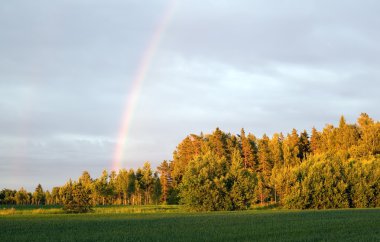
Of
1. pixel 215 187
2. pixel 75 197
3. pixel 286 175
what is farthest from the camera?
pixel 286 175

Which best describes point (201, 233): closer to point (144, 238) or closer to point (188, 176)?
point (144, 238)

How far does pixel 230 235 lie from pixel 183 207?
158 ft

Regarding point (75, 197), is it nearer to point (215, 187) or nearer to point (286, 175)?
point (215, 187)

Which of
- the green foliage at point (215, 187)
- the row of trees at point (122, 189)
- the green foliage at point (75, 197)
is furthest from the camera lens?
the row of trees at point (122, 189)

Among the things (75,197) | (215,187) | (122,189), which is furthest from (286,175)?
(122,189)

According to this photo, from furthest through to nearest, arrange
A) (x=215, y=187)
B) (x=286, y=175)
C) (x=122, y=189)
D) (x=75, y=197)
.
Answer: (x=122, y=189) < (x=286, y=175) < (x=215, y=187) < (x=75, y=197)

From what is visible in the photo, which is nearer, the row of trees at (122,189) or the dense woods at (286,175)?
the dense woods at (286,175)

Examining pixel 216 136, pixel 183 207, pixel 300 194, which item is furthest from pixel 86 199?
pixel 216 136

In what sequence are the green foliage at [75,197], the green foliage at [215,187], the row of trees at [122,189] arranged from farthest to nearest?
1. the row of trees at [122,189]
2. the green foliage at [215,187]
3. the green foliage at [75,197]

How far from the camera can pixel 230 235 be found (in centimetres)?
2247

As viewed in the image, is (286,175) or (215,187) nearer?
(215,187)

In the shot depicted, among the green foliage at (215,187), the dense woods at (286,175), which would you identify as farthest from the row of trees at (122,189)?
the green foliage at (215,187)

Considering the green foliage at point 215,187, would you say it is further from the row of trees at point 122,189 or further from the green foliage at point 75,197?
the row of trees at point 122,189

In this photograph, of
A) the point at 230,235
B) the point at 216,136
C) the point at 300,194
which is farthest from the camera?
the point at 216,136
